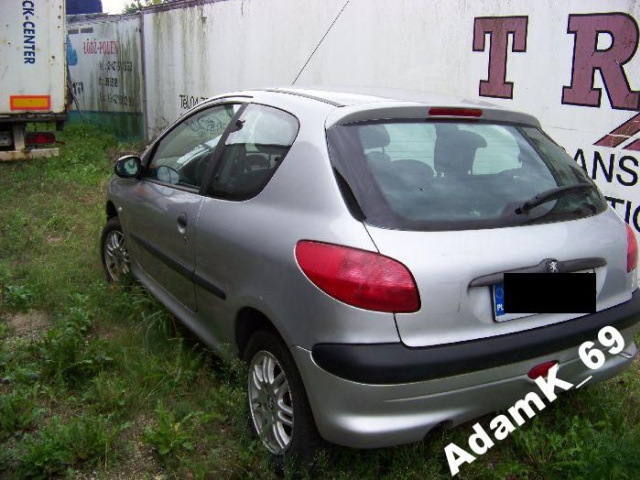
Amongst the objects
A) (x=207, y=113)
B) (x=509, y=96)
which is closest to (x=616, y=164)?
(x=509, y=96)

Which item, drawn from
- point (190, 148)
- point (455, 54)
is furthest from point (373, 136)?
point (455, 54)

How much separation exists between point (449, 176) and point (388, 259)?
0.55m

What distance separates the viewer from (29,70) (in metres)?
9.02

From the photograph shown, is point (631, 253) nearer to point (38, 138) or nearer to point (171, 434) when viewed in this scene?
point (171, 434)

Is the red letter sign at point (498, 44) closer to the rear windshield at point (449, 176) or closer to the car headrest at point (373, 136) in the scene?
the rear windshield at point (449, 176)

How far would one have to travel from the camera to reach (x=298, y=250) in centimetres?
247

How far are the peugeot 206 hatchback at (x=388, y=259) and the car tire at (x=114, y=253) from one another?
4.87 ft

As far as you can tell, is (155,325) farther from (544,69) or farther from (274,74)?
(274,74)

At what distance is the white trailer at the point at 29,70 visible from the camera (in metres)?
8.80

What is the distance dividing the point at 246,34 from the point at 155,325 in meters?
6.51

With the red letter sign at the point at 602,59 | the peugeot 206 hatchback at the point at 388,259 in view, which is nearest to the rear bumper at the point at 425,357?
the peugeot 206 hatchback at the point at 388,259

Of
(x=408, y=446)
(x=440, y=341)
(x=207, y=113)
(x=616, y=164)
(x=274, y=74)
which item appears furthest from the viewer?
(x=274, y=74)

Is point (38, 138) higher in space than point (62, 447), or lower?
higher

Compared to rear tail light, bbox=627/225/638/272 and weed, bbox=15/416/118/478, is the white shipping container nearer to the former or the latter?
weed, bbox=15/416/118/478
